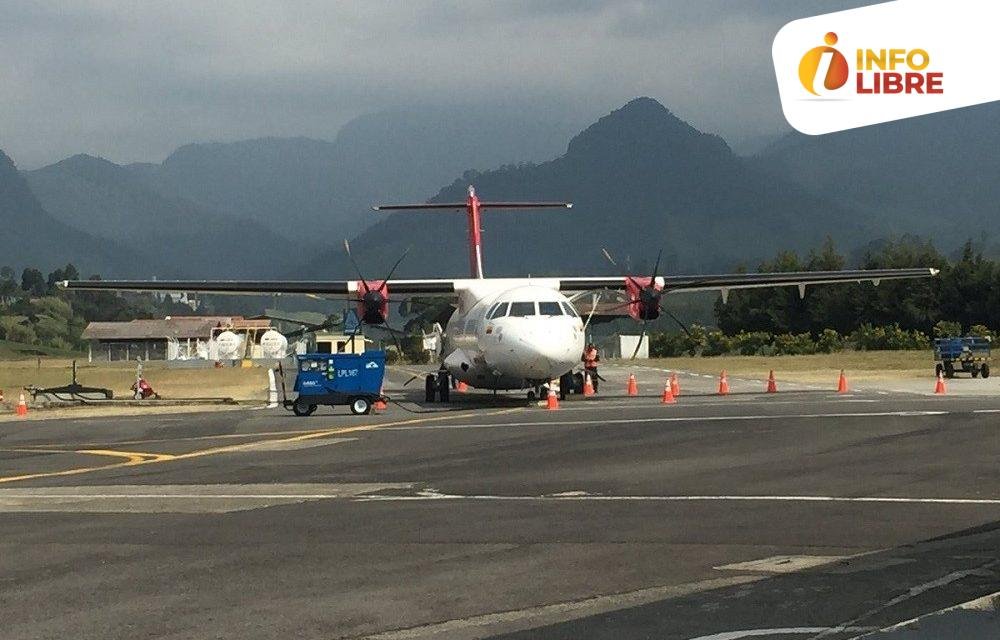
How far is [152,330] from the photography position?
542ft

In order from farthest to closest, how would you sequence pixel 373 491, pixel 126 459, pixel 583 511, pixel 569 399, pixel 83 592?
pixel 569 399 → pixel 126 459 → pixel 373 491 → pixel 583 511 → pixel 83 592

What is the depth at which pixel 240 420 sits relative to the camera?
29.1 m

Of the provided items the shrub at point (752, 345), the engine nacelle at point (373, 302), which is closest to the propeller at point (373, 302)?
the engine nacelle at point (373, 302)

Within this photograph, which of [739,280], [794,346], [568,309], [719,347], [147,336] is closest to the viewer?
[568,309]

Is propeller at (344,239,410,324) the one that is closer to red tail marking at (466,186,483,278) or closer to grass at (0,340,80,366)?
red tail marking at (466,186,483,278)

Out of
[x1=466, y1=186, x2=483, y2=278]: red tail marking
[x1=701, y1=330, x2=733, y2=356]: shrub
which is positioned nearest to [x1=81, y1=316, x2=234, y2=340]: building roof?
[x1=701, y1=330, x2=733, y2=356]: shrub

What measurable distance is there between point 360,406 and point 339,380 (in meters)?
0.78

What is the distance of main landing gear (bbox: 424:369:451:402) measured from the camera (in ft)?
120

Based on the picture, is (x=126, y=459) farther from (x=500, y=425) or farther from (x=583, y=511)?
(x=583, y=511)

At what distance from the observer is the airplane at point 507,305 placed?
30219 mm

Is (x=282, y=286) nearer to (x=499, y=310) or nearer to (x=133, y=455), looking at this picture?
(x=499, y=310)

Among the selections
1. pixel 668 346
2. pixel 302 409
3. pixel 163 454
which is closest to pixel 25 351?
pixel 668 346

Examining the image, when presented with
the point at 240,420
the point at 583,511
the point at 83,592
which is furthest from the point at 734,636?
the point at 240,420

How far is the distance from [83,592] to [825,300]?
92.7 metres
